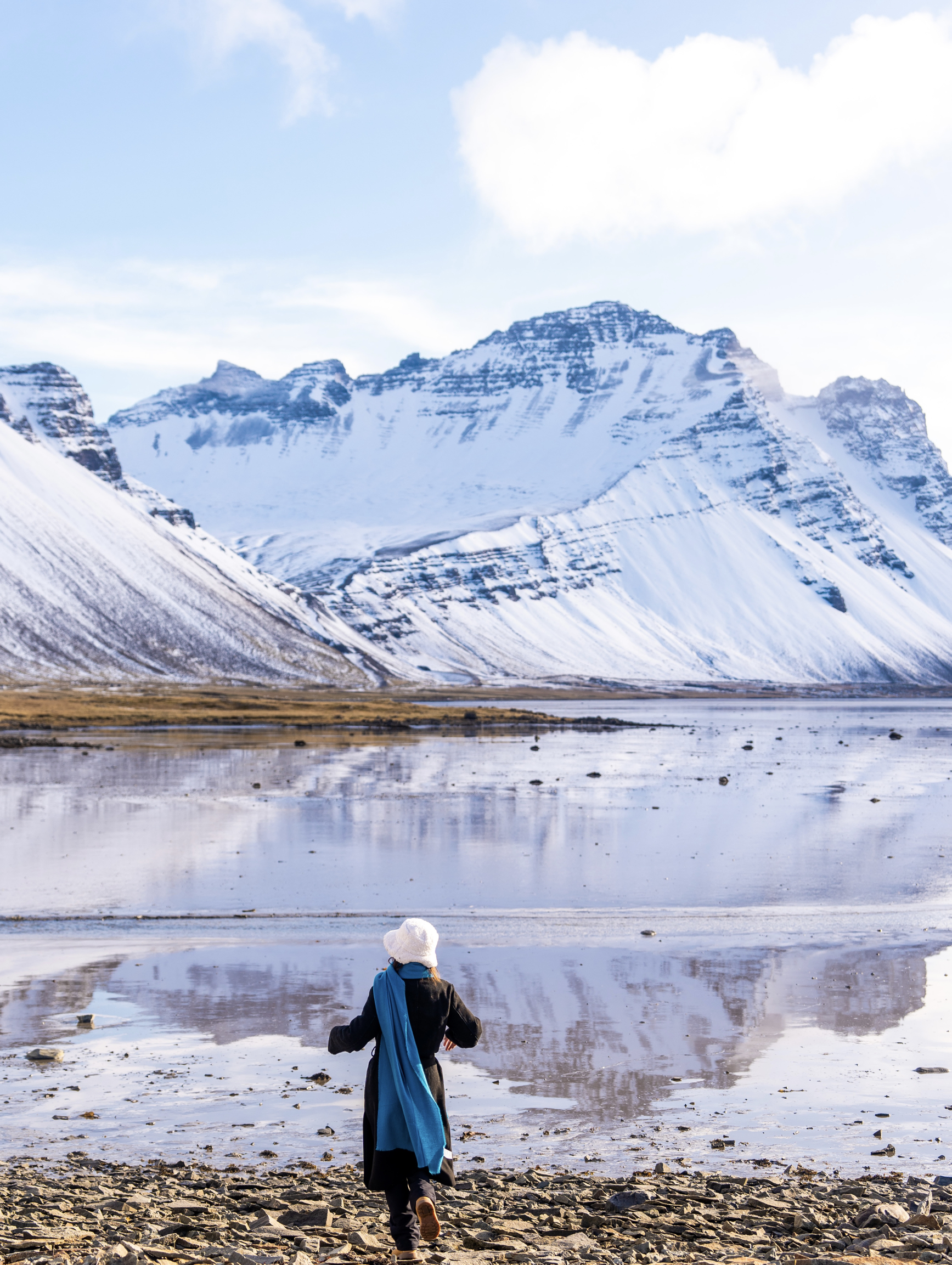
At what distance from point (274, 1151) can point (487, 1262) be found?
11.1 feet

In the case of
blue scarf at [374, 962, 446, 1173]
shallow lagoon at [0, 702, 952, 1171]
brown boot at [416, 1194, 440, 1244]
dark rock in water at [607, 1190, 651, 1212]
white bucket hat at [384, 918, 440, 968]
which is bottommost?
shallow lagoon at [0, 702, 952, 1171]

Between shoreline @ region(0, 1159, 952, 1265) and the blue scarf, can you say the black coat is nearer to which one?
the blue scarf

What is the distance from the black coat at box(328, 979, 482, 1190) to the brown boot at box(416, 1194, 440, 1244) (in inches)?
11.3

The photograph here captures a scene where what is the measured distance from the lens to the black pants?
8.46 meters

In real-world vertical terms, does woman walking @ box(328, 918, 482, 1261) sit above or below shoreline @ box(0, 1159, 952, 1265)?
above

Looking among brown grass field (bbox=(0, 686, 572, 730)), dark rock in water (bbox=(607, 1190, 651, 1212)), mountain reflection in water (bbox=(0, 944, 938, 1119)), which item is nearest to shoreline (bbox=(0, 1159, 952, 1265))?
dark rock in water (bbox=(607, 1190, 651, 1212))

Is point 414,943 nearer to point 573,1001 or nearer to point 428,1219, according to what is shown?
point 428,1219

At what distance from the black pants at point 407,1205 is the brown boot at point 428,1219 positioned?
0.17 feet

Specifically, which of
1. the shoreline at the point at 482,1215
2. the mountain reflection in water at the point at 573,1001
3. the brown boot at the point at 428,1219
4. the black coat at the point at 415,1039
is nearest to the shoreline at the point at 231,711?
the mountain reflection in water at the point at 573,1001

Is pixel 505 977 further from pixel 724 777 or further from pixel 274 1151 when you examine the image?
pixel 724 777

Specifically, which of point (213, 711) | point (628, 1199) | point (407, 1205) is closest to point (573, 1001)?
point (628, 1199)

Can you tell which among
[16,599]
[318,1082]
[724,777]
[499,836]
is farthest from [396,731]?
[16,599]

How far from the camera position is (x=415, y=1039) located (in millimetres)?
8781

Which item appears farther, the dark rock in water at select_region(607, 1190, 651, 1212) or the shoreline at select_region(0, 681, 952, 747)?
the shoreline at select_region(0, 681, 952, 747)
